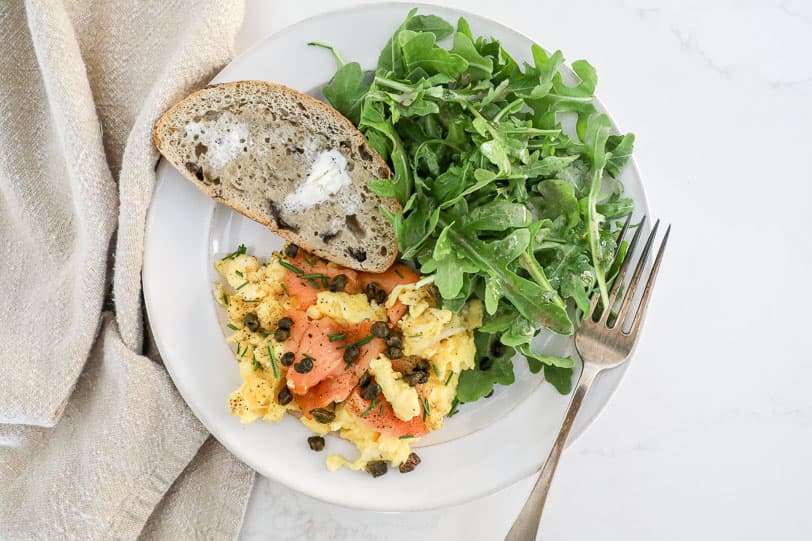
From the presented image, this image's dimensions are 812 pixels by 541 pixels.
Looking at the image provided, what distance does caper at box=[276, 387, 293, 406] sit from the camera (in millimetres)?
2289

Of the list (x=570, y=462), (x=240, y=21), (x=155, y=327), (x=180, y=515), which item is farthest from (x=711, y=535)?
(x=240, y=21)

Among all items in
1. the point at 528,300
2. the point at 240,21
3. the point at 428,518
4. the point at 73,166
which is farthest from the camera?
the point at 428,518

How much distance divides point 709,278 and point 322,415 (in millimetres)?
1760

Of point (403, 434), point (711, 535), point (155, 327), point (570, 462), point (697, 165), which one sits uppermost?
point (697, 165)

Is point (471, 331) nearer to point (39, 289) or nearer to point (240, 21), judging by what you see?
point (240, 21)

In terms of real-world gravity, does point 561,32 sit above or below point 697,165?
above

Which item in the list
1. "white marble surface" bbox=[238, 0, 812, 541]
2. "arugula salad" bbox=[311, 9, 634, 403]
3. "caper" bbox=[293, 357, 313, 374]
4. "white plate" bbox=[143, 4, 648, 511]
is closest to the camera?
"arugula salad" bbox=[311, 9, 634, 403]

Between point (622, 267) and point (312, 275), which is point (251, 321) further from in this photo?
point (622, 267)

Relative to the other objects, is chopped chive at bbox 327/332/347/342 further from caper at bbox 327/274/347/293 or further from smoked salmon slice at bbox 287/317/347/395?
caper at bbox 327/274/347/293

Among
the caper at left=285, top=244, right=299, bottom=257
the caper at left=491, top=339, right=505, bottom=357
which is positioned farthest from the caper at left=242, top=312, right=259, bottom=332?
the caper at left=491, top=339, right=505, bottom=357

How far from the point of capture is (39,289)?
2535mm

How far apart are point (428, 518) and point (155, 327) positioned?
4.47 ft

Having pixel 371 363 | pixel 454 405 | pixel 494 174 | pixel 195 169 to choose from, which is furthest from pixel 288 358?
pixel 494 174

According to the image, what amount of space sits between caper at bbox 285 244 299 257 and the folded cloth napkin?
0.53 m
